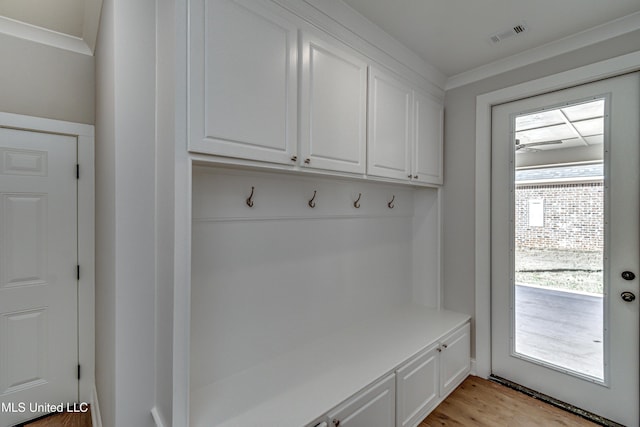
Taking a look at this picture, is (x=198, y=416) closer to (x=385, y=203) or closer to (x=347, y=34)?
(x=385, y=203)

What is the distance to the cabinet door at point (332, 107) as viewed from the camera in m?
1.56

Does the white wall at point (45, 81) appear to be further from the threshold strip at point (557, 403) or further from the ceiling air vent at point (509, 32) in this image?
the threshold strip at point (557, 403)

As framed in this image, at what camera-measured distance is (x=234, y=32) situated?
127cm

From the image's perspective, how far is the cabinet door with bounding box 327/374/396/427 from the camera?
1.43 meters

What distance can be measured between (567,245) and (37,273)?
146 inches

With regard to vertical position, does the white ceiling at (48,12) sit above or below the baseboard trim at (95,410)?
above

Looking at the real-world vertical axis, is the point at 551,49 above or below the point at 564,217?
above

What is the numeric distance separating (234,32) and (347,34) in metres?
0.77

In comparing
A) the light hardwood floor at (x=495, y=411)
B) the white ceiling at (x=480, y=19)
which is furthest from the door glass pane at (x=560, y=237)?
the white ceiling at (x=480, y=19)

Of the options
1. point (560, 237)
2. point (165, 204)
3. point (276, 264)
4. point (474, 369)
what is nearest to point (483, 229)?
point (560, 237)

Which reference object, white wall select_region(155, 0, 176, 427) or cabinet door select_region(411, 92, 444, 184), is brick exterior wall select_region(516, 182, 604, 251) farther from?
white wall select_region(155, 0, 176, 427)

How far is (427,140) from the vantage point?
2467 millimetres

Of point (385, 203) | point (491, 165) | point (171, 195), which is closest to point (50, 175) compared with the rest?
point (171, 195)

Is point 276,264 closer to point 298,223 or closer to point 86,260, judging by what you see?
point 298,223
